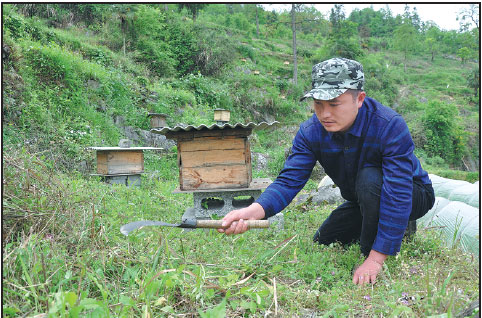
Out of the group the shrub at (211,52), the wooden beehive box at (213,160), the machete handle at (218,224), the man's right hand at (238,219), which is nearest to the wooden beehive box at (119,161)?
the wooden beehive box at (213,160)

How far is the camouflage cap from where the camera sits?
87.7 inches

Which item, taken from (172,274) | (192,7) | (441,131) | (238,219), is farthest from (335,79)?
(441,131)

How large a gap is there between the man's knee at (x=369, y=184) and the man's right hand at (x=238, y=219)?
78 cm

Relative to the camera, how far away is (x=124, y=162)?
7.54 meters

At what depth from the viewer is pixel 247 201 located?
509 cm

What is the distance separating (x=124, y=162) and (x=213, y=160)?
382 cm

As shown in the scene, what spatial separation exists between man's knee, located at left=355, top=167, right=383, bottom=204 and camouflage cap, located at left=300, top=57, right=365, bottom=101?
63 centimetres

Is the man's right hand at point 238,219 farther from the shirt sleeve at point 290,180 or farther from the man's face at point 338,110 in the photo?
the man's face at point 338,110

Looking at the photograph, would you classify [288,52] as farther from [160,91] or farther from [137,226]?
[137,226]

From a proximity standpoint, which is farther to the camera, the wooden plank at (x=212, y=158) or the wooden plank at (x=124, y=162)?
the wooden plank at (x=124, y=162)

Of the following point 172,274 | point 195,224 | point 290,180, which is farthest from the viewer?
point 290,180

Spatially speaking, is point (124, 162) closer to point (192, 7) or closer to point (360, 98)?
point (360, 98)

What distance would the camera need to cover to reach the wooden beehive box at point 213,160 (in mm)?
4434

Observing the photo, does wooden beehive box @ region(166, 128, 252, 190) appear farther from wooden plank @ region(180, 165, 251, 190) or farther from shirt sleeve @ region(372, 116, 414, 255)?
shirt sleeve @ region(372, 116, 414, 255)
